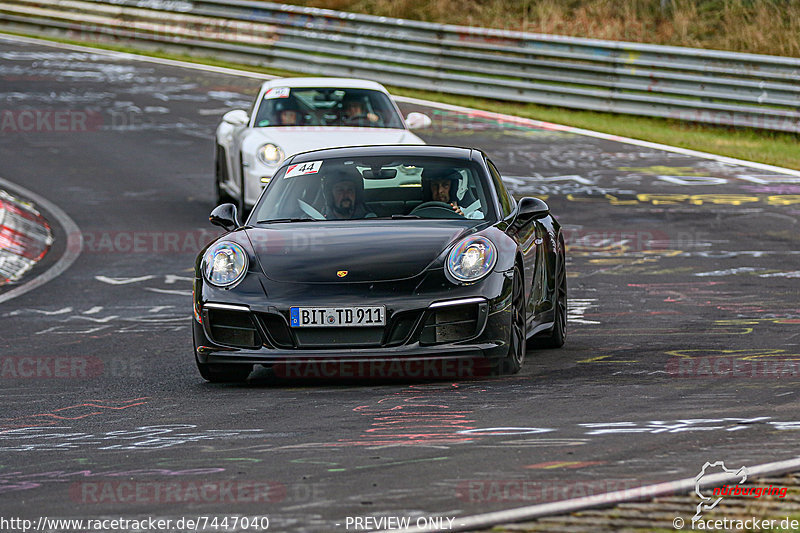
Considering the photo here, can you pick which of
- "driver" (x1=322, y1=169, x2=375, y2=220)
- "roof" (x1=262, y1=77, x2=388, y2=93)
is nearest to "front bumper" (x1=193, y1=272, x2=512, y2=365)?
"driver" (x1=322, y1=169, x2=375, y2=220)

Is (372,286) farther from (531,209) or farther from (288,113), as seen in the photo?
(288,113)

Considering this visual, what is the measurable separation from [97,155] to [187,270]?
7815 mm

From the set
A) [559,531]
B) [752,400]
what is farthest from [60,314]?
[559,531]

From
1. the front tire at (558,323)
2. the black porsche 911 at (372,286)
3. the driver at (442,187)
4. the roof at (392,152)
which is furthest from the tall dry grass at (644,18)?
the black porsche 911 at (372,286)

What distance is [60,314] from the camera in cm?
1092

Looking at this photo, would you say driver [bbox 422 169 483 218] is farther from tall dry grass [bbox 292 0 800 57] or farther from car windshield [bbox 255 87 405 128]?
tall dry grass [bbox 292 0 800 57]

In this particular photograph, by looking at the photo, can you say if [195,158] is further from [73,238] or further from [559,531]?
[559,531]

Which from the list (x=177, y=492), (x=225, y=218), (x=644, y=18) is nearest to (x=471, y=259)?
(x=225, y=218)

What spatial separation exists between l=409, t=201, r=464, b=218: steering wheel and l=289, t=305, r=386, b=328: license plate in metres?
1.29

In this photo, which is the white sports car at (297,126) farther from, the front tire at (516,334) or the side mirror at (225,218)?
the front tire at (516,334)

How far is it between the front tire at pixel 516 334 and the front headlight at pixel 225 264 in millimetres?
1477

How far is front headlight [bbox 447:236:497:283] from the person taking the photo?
24.5 feet

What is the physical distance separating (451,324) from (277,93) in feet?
→ 25.8

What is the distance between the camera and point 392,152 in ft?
29.3
